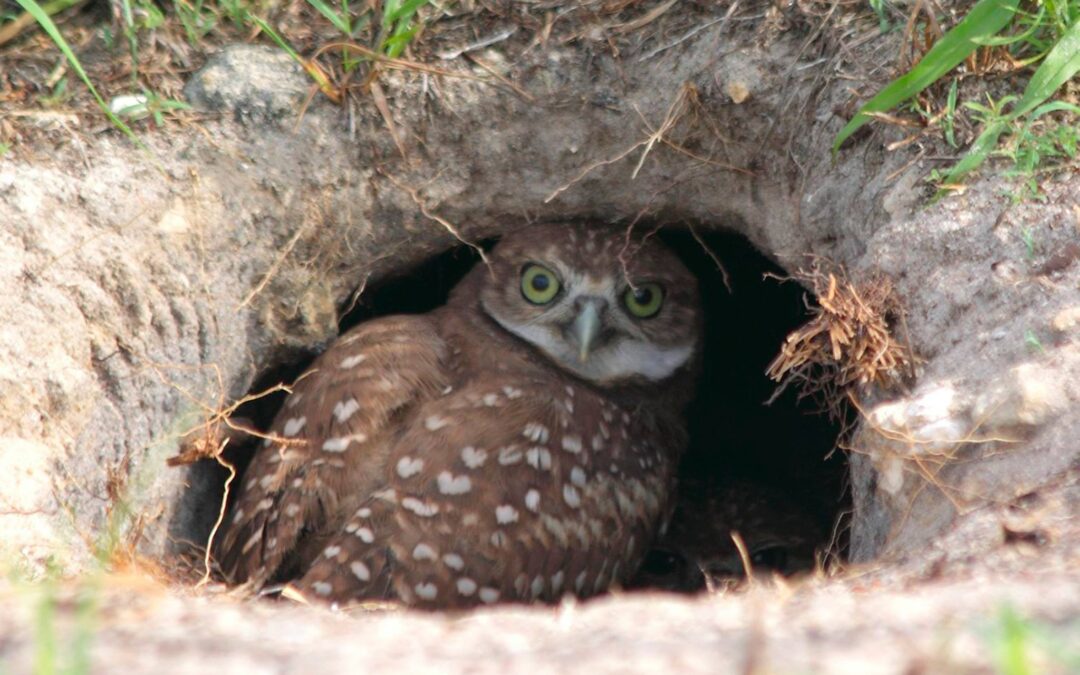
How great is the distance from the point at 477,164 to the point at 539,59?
41 centimetres

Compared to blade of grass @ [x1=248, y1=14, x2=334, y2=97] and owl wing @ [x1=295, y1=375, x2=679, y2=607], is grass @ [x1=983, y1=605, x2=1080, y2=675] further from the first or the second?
blade of grass @ [x1=248, y1=14, x2=334, y2=97]

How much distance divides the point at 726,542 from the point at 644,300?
0.93 meters

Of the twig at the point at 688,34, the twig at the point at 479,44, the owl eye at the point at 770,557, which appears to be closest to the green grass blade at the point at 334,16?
the twig at the point at 479,44

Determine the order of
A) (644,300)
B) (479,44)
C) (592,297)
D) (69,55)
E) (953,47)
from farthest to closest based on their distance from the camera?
(644,300) < (592,297) < (479,44) < (69,55) < (953,47)

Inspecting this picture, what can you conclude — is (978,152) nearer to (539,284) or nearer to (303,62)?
(539,284)

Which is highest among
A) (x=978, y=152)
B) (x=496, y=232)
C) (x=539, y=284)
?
(x=978, y=152)

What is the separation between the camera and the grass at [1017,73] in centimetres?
308

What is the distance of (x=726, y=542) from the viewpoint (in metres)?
4.25

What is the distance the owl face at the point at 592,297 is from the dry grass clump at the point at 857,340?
1080 mm

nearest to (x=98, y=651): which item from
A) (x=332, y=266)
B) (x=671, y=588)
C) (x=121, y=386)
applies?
(x=121, y=386)

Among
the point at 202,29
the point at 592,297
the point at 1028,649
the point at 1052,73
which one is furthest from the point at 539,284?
the point at 1028,649

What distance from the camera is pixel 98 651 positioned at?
1.76 m

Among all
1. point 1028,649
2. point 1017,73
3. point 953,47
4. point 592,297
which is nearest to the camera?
point 1028,649

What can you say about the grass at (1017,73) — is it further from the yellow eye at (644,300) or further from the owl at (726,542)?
the owl at (726,542)
